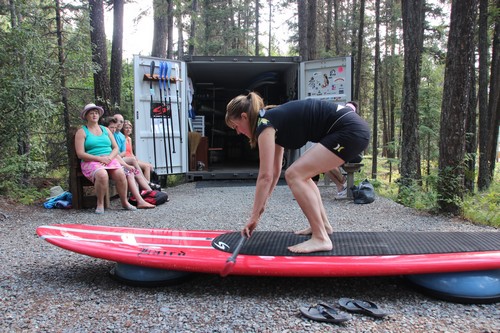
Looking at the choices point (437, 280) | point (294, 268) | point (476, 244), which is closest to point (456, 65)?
point (476, 244)

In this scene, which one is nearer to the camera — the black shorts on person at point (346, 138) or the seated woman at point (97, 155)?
the black shorts on person at point (346, 138)

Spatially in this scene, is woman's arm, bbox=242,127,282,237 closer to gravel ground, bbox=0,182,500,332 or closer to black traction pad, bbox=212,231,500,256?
black traction pad, bbox=212,231,500,256

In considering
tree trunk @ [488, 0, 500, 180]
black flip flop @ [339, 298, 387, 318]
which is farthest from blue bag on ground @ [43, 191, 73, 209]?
tree trunk @ [488, 0, 500, 180]

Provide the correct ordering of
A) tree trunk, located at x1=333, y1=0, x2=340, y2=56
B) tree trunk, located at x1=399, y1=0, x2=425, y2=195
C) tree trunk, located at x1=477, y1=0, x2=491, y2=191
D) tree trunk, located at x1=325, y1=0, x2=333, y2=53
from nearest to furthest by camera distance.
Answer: tree trunk, located at x1=399, y1=0, x2=425, y2=195 → tree trunk, located at x1=477, y1=0, x2=491, y2=191 → tree trunk, located at x1=333, y1=0, x2=340, y2=56 → tree trunk, located at x1=325, y1=0, x2=333, y2=53

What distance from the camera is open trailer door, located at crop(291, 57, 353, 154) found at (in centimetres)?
733

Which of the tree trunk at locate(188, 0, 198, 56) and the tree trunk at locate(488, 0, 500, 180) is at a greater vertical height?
the tree trunk at locate(188, 0, 198, 56)

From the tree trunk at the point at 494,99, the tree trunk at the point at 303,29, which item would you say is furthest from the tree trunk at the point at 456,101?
the tree trunk at the point at 494,99

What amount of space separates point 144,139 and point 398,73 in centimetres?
1625

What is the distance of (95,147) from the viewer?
5102 mm

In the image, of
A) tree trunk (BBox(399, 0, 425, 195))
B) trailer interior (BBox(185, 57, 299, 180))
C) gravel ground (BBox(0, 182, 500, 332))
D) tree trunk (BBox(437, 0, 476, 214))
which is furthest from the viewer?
trailer interior (BBox(185, 57, 299, 180))

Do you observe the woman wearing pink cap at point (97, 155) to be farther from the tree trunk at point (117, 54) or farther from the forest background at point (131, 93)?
the tree trunk at point (117, 54)

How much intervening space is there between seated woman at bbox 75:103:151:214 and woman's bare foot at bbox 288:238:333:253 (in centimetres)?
327

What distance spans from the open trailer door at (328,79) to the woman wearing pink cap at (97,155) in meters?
4.00

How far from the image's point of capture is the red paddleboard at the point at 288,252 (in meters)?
2.35
